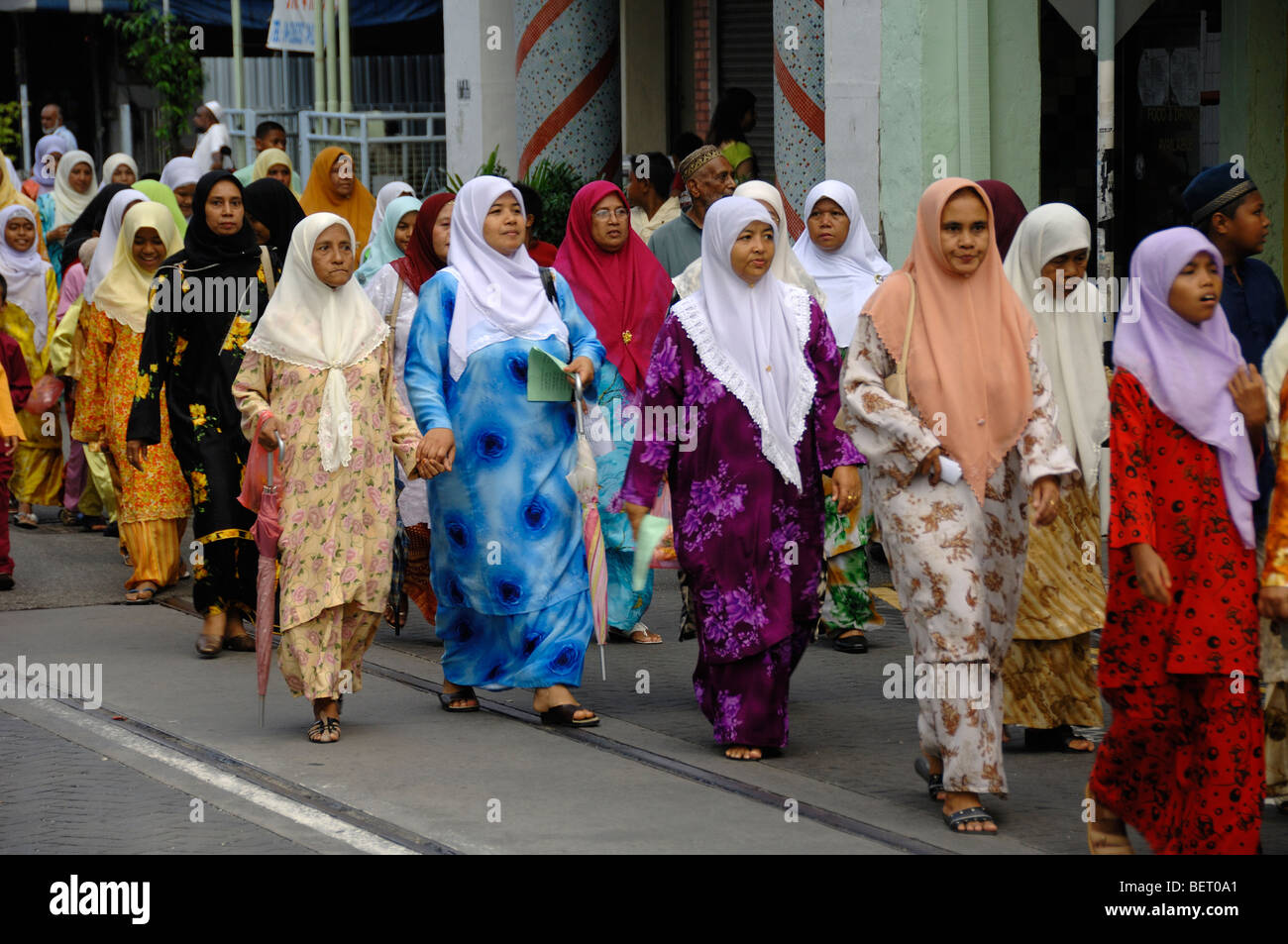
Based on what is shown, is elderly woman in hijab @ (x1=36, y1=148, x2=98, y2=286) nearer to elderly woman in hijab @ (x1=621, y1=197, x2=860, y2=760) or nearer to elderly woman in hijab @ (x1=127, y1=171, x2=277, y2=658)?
elderly woman in hijab @ (x1=127, y1=171, x2=277, y2=658)

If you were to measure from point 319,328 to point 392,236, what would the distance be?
105 inches

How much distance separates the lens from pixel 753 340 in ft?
21.8

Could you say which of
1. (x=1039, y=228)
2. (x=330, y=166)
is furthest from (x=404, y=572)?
(x=330, y=166)

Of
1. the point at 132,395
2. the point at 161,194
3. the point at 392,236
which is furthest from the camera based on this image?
the point at 161,194

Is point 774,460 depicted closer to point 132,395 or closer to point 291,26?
point 132,395

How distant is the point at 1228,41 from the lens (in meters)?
11.5

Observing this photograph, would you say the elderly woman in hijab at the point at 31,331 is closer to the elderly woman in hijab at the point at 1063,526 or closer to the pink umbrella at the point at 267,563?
the pink umbrella at the point at 267,563

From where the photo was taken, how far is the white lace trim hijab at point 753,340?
662 cm

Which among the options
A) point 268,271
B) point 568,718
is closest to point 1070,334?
point 568,718

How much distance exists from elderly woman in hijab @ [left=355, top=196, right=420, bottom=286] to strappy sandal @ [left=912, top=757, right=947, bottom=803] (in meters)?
4.27

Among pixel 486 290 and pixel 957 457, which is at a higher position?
pixel 486 290

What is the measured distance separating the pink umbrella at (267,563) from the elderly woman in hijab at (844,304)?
2.44 meters

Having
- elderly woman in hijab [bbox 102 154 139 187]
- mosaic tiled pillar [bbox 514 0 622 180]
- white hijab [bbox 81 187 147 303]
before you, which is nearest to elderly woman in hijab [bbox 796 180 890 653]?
white hijab [bbox 81 187 147 303]

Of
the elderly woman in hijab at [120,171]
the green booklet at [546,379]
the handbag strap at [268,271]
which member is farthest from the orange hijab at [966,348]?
the elderly woman in hijab at [120,171]
